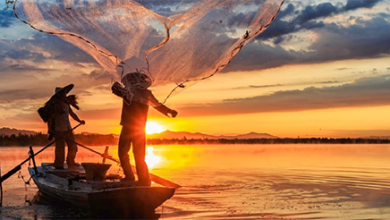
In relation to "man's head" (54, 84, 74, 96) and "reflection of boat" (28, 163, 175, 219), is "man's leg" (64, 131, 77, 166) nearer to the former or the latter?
"man's head" (54, 84, 74, 96)

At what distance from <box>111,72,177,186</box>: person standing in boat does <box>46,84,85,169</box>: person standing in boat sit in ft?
Result: 12.7

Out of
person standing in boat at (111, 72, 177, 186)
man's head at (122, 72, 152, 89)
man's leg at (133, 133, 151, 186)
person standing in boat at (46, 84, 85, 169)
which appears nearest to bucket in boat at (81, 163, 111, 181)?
person standing in boat at (111, 72, 177, 186)

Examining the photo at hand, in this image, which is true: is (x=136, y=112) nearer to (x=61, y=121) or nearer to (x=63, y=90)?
(x=63, y=90)

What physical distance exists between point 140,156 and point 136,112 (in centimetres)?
86

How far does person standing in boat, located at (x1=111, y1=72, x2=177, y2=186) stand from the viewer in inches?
346

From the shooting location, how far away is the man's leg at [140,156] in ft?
30.9

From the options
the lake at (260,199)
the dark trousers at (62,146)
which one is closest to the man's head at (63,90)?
the dark trousers at (62,146)

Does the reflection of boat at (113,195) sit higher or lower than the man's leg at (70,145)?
lower

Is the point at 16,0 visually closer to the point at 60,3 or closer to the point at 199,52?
the point at 60,3

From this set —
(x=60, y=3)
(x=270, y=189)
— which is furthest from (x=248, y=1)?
(x=270, y=189)

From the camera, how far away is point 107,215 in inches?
371

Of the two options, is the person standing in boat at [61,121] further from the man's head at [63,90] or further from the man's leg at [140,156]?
the man's leg at [140,156]

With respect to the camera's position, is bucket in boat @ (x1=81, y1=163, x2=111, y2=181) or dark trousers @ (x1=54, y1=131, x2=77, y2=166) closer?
bucket in boat @ (x1=81, y1=163, x2=111, y2=181)

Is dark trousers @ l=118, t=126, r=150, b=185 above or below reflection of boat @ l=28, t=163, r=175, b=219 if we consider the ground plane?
above
